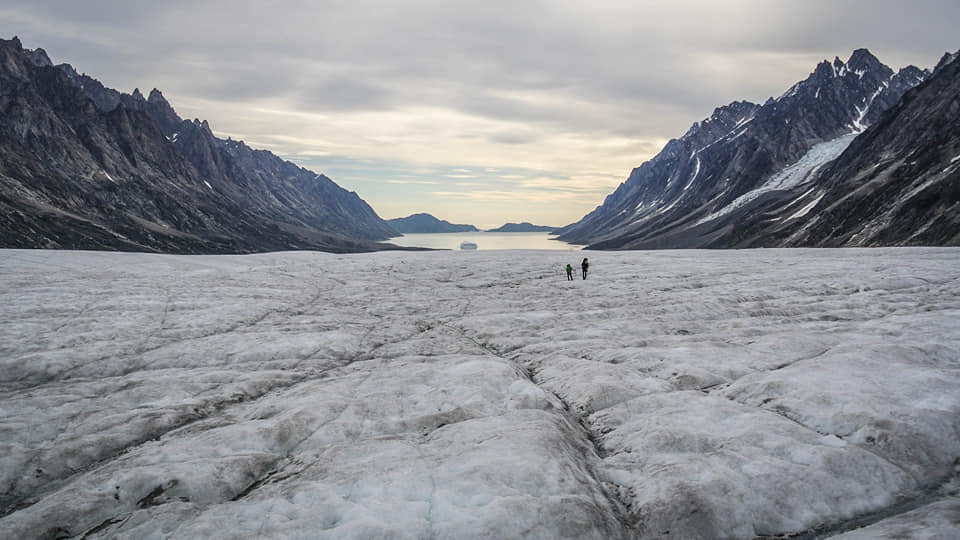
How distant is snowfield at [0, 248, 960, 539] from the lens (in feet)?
33.1

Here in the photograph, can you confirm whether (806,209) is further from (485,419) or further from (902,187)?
(485,419)

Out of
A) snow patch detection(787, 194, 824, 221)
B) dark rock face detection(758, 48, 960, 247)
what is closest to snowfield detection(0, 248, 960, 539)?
dark rock face detection(758, 48, 960, 247)

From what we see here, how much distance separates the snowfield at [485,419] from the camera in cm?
1010

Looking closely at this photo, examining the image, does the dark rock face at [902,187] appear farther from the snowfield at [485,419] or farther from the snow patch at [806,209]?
the snowfield at [485,419]

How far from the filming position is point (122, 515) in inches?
407

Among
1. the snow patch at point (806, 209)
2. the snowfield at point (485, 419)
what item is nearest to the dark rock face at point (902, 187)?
the snow patch at point (806, 209)

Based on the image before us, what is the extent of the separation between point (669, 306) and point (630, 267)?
20572 mm

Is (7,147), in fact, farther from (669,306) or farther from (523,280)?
(669,306)

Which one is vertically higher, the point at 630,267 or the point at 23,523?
the point at 630,267

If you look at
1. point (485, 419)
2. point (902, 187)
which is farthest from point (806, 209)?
point (485, 419)

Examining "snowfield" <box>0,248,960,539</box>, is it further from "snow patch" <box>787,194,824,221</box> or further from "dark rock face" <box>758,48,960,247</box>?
"snow patch" <box>787,194,824,221</box>

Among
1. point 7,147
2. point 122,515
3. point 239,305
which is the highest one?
point 7,147

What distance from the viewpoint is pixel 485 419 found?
46.8 ft

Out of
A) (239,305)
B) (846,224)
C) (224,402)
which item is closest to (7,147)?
(239,305)
